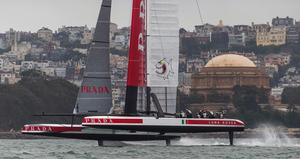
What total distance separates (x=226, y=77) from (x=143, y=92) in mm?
88682

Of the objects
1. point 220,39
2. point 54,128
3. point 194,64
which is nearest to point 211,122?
point 54,128

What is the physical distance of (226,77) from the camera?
137 m

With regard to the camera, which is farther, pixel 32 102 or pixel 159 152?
pixel 32 102

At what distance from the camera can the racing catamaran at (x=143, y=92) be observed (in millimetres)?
48125

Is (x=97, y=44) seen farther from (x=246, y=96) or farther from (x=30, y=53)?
(x=30, y=53)

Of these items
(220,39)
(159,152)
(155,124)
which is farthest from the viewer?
(220,39)

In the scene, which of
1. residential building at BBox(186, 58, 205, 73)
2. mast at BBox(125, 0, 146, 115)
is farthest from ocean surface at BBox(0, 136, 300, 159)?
residential building at BBox(186, 58, 205, 73)

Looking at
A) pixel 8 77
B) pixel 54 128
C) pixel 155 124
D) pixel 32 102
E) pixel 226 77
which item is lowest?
pixel 32 102

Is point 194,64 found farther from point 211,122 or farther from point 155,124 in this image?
point 155,124

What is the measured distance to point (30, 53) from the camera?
18850 centimetres

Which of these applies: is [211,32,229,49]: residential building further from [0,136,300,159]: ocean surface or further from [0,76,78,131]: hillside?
[0,136,300,159]: ocean surface

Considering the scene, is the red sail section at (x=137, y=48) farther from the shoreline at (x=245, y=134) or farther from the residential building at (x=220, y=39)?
the residential building at (x=220, y=39)

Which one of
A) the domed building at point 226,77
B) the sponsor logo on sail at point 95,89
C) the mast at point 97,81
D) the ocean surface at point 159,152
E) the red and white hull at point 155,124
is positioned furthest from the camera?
the domed building at point 226,77

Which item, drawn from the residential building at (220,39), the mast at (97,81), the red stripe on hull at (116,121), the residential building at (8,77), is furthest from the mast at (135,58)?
the residential building at (220,39)
